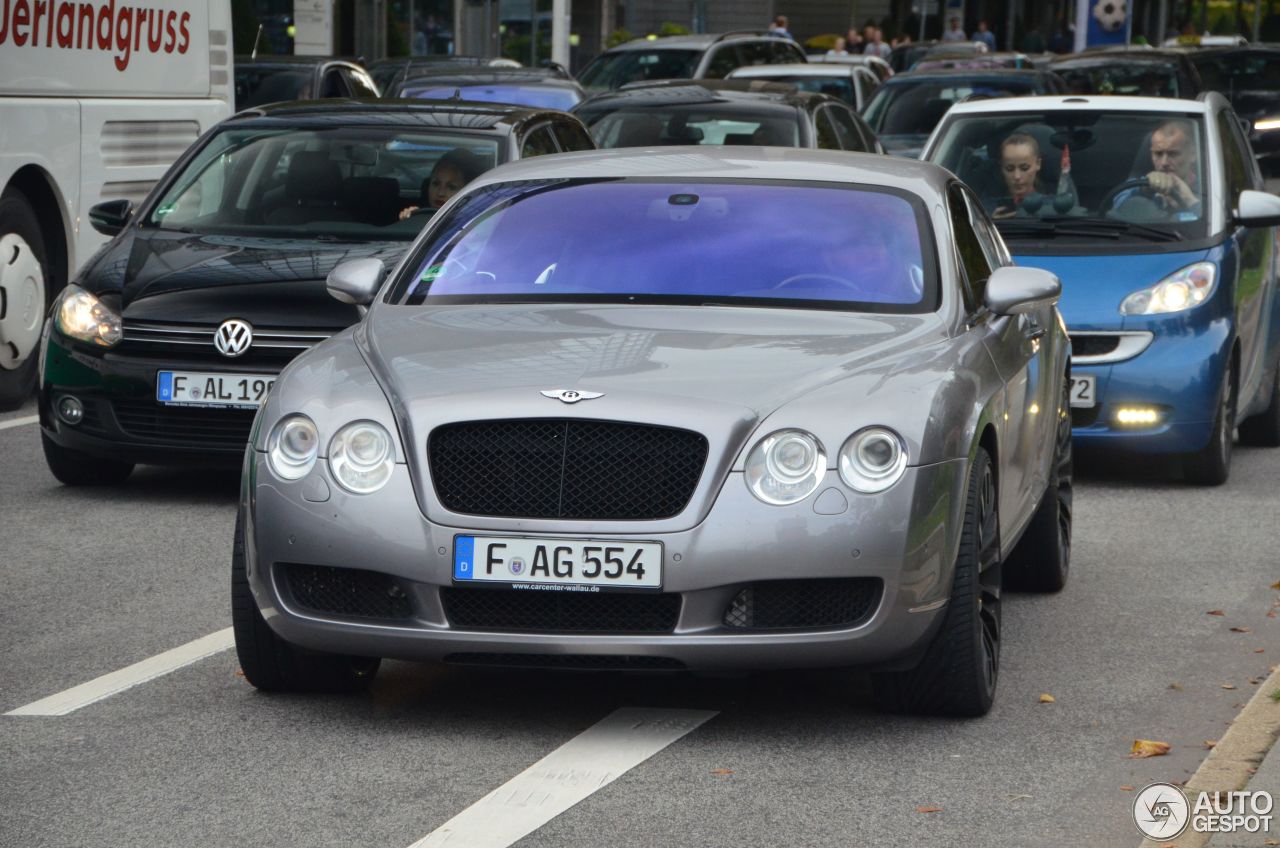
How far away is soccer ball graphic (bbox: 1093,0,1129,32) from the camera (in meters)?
40.5

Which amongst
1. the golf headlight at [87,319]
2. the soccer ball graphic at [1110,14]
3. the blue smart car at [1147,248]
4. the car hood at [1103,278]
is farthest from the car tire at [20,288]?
the soccer ball graphic at [1110,14]

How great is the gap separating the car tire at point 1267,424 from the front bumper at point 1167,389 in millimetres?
1776

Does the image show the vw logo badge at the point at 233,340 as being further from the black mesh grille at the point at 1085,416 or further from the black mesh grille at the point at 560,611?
the black mesh grille at the point at 560,611

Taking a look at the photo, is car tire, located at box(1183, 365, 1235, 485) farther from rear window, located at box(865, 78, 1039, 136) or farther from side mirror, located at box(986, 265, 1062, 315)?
rear window, located at box(865, 78, 1039, 136)

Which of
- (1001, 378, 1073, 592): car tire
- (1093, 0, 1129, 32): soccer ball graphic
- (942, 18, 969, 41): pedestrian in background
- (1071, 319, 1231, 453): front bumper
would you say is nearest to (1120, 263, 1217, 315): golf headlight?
(1071, 319, 1231, 453): front bumper

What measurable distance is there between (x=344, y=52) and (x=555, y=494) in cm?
3846

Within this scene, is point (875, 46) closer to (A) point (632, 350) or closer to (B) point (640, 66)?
(B) point (640, 66)

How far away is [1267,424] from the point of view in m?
11.8

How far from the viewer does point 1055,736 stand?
18.9ft

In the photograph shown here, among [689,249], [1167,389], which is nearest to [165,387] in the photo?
[689,249]

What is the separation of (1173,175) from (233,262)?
433 cm

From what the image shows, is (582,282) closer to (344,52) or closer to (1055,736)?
(1055,736)

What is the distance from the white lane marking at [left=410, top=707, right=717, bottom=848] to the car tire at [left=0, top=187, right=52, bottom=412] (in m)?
7.00

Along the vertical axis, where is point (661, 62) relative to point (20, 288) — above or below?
above
